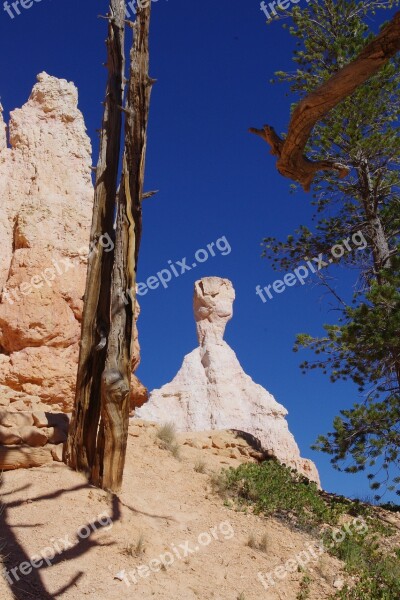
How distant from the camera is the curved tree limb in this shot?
13.7 feet

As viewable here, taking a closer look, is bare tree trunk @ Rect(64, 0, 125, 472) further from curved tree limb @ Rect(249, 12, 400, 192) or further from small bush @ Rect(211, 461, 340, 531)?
curved tree limb @ Rect(249, 12, 400, 192)

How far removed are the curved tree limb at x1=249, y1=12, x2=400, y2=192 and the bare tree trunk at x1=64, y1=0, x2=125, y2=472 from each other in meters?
3.79

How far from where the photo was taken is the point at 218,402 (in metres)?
27.6

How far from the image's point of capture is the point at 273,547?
755 cm

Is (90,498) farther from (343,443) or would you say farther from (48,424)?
(343,443)

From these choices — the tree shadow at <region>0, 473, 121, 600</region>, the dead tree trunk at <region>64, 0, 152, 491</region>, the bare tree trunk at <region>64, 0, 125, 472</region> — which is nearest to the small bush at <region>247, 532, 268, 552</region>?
the tree shadow at <region>0, 473, 121, 600</region>

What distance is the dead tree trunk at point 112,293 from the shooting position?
7.59 meters

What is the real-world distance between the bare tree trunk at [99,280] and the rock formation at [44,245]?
2.65 metres

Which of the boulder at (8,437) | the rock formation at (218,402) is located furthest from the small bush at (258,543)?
the rock formation at (218,402)

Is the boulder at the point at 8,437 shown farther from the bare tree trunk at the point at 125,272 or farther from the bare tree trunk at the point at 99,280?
the bare tree trunk at the point at 125,272

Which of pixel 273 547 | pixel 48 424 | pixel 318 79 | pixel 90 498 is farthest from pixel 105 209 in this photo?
pixel 318 79

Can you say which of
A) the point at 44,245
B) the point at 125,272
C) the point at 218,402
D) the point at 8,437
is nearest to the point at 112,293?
the point at 125,272

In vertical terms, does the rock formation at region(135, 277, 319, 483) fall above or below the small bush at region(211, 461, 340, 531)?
above

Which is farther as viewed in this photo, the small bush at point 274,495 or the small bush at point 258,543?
the small bush at point 274,495
